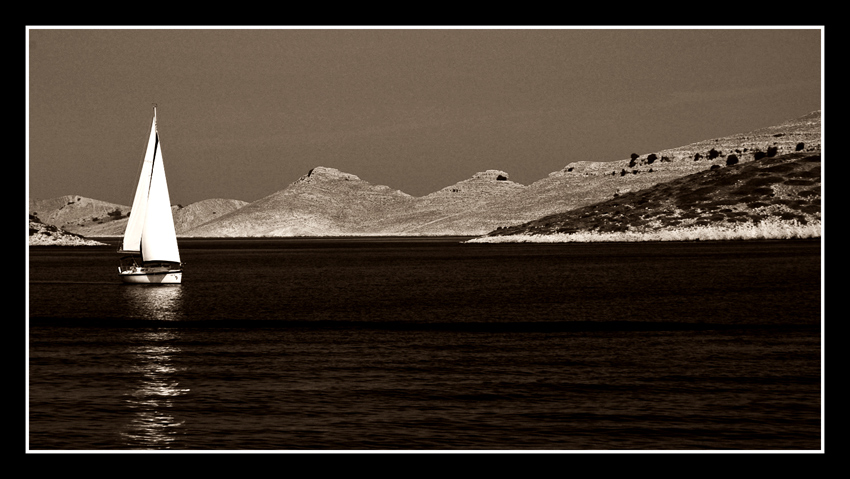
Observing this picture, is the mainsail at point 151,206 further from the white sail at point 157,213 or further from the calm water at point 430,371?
the calm water at point 430,371

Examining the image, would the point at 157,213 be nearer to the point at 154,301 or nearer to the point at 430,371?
the point at 154,301

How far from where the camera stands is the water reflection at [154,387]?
72.5 ft

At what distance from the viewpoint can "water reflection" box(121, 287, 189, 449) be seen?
22.1 m

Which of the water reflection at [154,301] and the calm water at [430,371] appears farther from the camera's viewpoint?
the water reflection at [154,301]

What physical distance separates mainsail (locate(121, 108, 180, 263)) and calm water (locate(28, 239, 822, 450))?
4.34 metres

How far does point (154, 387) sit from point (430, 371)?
8290 mm

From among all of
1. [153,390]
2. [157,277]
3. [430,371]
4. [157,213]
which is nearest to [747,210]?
[157,277]

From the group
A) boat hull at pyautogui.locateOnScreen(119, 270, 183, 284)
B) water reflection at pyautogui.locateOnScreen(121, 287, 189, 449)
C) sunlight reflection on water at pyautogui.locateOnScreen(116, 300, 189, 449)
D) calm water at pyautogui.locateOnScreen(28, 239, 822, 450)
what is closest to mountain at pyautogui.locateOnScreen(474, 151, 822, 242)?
calm water at pyautogui.locateOnScreen(28, 239, 822, 450)

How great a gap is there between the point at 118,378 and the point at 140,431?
8246 mm

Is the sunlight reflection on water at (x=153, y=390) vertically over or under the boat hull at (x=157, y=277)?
under

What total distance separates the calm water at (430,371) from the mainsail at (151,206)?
4.34 m

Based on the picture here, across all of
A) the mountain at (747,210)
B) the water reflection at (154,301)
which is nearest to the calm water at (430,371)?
the water reflection at (154,301)

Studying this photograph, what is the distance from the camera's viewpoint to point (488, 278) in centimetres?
8712
